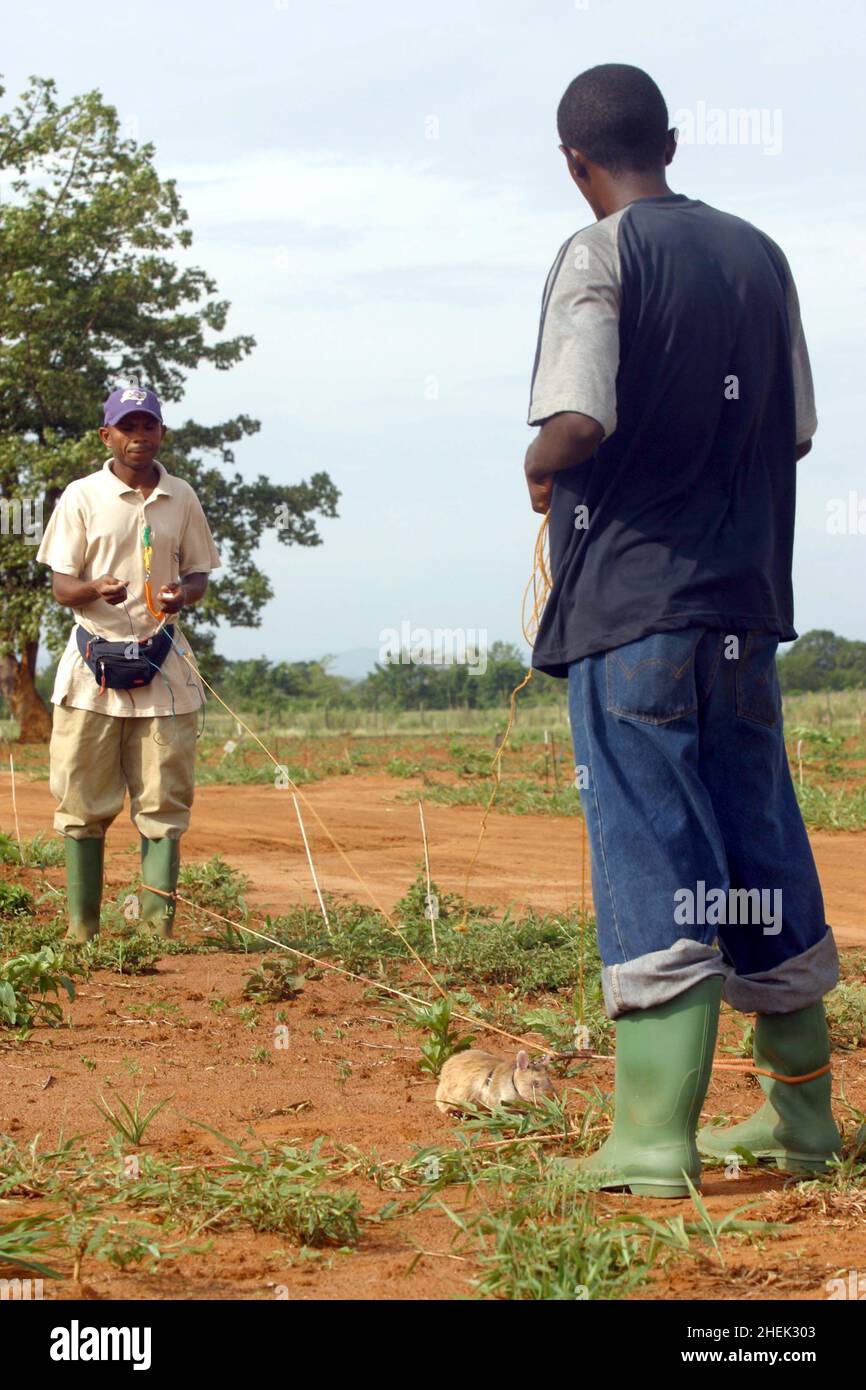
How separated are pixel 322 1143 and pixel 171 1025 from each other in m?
1.44

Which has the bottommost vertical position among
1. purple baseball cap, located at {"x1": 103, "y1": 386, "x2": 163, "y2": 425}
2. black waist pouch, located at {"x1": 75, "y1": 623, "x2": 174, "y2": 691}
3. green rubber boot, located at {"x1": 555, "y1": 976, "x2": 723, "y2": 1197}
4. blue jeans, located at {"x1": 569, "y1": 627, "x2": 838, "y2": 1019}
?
green rubber boot, located at {"x1": 555, "y1": 976, "x2": 723, "y2": 1197}

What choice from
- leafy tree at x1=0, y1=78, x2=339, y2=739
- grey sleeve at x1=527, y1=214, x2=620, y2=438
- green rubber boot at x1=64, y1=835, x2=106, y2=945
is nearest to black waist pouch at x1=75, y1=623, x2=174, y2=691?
green rubber boot at x1=64, y1=835, x2=106, y2=945

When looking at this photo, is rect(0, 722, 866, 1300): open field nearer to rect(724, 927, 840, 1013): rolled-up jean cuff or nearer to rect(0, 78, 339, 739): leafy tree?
rect(724, 927, 840, 1013): rolled-up jean cuff

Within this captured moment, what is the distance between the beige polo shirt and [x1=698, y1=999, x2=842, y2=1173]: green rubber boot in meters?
2.95

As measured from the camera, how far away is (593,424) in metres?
2.59

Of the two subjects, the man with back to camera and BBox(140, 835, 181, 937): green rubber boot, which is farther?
BBox(140, 835, 181, 937): green rubber boot

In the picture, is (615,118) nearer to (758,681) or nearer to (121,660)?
(758,681)

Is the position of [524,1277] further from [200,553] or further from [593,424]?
[200,553]

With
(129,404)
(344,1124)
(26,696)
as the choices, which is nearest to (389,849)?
(129,404)

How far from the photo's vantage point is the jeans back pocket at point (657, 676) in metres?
2.66

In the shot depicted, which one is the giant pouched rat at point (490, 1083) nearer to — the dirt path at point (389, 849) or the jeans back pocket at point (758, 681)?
the jeans back pocket at point (758, 681)

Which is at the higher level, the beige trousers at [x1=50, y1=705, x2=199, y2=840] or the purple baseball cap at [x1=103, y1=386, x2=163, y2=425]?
the purple baseball cap at [x1=103, y1=386, x2=163, y2=425]

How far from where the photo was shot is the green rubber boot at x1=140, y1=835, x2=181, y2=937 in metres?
5.28

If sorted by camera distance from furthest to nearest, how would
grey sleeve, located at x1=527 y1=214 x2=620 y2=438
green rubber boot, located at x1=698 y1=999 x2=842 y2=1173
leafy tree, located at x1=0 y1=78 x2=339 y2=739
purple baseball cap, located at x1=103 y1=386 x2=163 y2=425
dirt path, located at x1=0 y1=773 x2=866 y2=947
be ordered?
leafy tree, located at x1=0 y1=78 x2=339 y2=739 → dirt path, located at x1=0 y1=773 x2=866 y2=947 → purple baseball cap, located at x1=103 y1=386 x2=163 y2=425 → green rubber boot, located at x1=698 y1=999 x2=842 y2=1173 → grey sleeve, located at x1=527 y1=214 x2=620 y2=438
